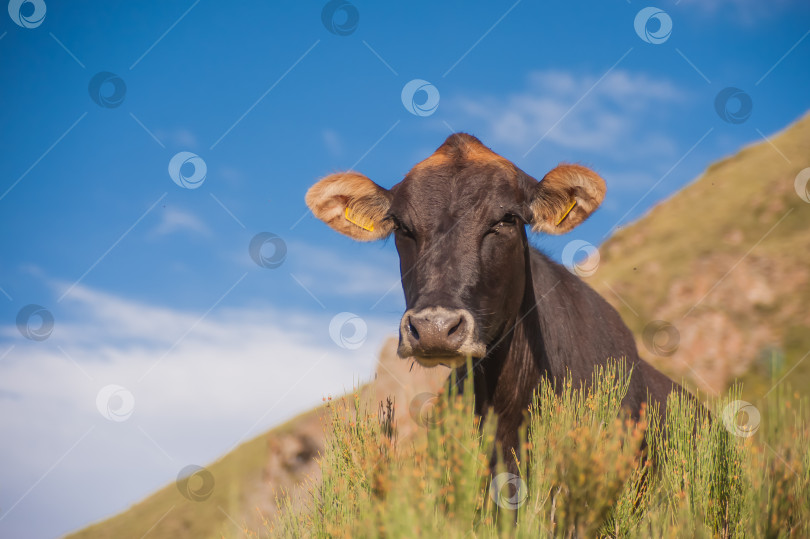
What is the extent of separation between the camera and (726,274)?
47.8 m

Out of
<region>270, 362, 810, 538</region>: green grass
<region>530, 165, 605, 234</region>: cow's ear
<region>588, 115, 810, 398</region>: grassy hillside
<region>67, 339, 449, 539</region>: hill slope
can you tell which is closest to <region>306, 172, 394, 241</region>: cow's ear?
<region>530, 165, 605, 234</region>: cow's ear

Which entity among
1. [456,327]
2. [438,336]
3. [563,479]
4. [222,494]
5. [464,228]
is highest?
[222,494]

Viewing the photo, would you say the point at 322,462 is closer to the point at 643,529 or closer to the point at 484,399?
the point at 484,399

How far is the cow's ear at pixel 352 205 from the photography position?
21.0ft

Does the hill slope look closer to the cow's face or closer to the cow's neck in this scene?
the cow's face

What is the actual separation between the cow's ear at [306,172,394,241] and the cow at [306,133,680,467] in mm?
12

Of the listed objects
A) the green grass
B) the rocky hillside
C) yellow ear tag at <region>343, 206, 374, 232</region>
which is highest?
the rocky hillside

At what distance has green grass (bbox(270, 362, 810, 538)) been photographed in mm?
3379

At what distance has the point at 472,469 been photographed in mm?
3322

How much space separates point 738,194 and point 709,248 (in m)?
10.9

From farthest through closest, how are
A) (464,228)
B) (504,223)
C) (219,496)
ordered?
(219,496)
(504,223)
(464,228)

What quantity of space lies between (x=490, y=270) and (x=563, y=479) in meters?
1.94

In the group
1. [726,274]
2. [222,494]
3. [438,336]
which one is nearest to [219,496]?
[222,494]

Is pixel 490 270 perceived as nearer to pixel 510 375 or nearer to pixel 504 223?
pixel 504 223
